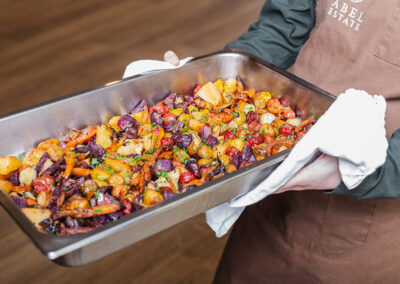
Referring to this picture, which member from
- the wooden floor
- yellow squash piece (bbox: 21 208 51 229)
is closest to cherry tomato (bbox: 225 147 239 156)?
yellow squash piece (bbox: 21 208 51 229)

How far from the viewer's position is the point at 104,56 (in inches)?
136

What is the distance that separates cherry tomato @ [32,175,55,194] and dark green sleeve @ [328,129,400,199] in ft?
2.11

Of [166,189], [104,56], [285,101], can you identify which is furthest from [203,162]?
[104,56]

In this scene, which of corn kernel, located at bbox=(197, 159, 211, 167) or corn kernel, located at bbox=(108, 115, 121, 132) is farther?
corn kernel, located at bbox=(108, 115, 121, 132)

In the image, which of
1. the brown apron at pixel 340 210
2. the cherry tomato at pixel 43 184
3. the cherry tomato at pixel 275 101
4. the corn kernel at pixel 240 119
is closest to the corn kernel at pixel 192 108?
the corn kernel at pixel 240 119

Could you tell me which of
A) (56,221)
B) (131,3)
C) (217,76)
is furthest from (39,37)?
(56,221)

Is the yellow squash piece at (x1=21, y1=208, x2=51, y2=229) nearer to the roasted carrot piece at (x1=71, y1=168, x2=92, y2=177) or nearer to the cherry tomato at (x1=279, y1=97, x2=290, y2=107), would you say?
the roasted carrot piece at (x1=71, y1=168, x2=92, y2=177)

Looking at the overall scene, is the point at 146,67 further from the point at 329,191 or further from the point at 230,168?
the point at 329,191

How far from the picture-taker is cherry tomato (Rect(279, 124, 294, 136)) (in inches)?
48.9

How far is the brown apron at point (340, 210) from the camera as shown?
1.19m

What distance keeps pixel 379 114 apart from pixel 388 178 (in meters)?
0.15

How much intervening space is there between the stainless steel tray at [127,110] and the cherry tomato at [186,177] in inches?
4.8

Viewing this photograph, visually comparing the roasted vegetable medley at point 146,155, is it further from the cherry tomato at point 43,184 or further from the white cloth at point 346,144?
the white cloth at point 346,144

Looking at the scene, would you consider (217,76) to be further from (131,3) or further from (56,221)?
(131,3)
